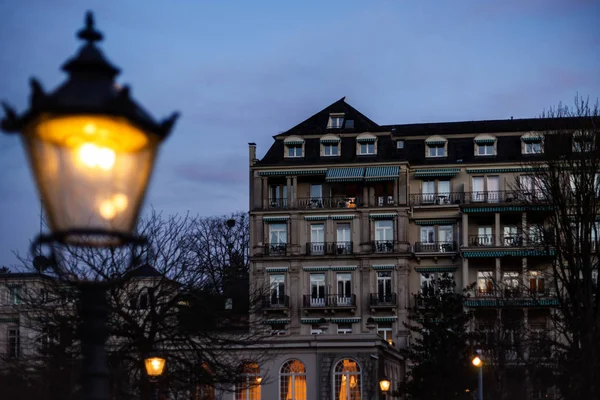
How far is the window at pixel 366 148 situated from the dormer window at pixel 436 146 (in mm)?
3840

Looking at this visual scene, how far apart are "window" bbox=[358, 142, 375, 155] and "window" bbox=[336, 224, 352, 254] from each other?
204 inches

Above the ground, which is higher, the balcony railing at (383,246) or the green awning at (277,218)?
the green awning at (277,218)

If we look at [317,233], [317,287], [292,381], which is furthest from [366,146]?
[292,381]

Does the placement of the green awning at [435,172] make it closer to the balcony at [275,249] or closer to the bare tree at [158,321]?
the balcony at [275,249]

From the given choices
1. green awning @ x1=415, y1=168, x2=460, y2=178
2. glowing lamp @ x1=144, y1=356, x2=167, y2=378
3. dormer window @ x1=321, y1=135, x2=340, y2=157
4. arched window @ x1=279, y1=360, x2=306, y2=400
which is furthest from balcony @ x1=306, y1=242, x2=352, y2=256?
glowing lamp @ x1=144, y1=356, x2=167, y2=378

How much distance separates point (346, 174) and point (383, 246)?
5530 millimetres

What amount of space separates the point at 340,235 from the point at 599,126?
29468 millimetres

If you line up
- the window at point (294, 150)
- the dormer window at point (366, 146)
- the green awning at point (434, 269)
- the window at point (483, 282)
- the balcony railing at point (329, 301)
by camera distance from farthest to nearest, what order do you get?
the window at point (294, 150), the dormer window at point (366, 146), the green awning at point (434, 269), the balcony railing at point (329, 301), the window at point (483, 282)

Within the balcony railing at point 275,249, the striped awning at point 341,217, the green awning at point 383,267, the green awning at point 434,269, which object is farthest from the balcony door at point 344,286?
the green awning at point 434,269

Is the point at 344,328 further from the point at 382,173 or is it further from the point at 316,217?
the point at 382,173

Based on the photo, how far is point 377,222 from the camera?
74.1 metres

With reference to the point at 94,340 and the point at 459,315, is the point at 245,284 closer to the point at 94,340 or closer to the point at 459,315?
the point at 459,315

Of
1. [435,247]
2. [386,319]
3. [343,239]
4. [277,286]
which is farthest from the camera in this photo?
[277,286]

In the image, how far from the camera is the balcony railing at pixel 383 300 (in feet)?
237
